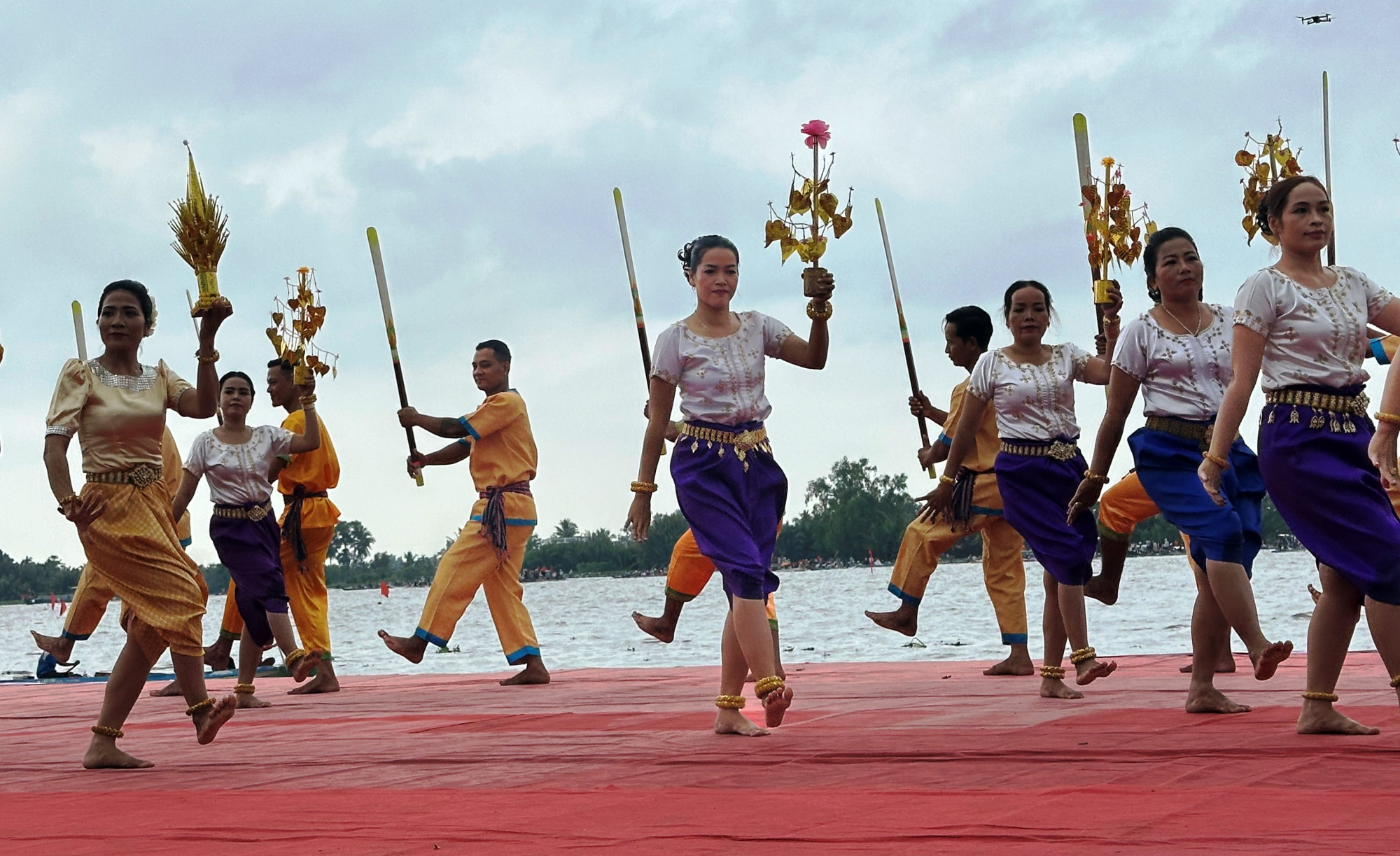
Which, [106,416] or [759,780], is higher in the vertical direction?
[106,416]

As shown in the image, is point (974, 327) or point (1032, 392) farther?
point (974, 327)

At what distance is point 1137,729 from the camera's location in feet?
18.5

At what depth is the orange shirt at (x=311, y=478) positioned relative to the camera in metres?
10.3

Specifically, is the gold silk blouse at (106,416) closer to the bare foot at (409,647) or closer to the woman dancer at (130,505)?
the woman dancer at (130,505)

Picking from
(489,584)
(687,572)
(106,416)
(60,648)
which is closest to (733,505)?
(106,416)

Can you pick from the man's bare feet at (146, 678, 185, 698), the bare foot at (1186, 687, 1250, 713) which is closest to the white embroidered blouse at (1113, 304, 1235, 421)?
the bare foot at (1186, 687, 1250, 713)

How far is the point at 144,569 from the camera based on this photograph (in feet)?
19.9

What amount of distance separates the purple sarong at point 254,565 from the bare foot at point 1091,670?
4312mm

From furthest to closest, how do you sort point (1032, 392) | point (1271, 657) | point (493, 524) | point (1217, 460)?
point (493, 524) → point (1032, 392) → point (1271, 657) → point (1217, 460)

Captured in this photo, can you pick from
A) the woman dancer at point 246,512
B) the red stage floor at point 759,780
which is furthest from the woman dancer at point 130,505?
the woman dancer at point 246,512

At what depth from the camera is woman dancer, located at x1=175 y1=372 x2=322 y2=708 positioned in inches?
357

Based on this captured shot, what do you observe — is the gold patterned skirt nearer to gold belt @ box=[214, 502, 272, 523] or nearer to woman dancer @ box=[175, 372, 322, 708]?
woman dancer @ box=[175, 372, 322, 708]

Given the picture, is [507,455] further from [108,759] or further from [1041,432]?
[108,759]

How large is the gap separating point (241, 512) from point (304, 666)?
1.09 m
